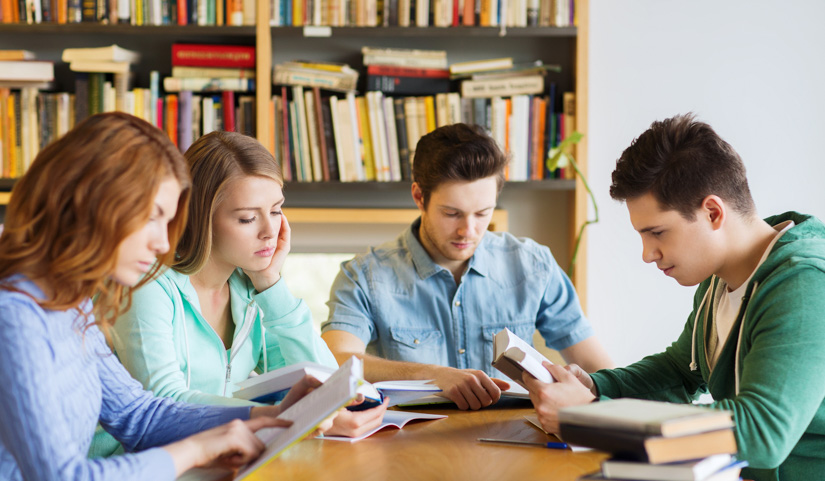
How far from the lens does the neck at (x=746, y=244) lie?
1.35 meters

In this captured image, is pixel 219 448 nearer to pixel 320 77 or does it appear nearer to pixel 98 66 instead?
pixel 320 77

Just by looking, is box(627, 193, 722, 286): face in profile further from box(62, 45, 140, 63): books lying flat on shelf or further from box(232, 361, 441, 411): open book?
box(62, 45, 140, 63): books lying flat on shelf

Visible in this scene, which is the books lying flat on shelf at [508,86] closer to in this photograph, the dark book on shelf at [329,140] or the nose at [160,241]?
the dark book on shelf at [329,140]

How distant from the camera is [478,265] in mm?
2107

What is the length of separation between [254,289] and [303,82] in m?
1.29

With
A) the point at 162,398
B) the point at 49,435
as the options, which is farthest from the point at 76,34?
the point at 49,435

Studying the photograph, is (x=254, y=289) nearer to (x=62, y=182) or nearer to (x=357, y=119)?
(x=62, y=182)

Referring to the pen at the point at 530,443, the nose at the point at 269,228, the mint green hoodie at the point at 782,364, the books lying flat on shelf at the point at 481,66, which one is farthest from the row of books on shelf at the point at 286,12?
the pen at the point at 530,443

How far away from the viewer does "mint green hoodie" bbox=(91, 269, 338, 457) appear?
1342 mm

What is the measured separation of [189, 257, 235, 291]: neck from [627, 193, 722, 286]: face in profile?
2.74ft

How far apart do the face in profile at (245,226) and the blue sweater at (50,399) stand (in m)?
0.52

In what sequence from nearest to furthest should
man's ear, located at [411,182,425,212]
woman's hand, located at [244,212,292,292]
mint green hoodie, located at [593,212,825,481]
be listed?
mint green hoodie, located at [593,212,825,481]
woman's hand, located at [244,212,292,292]
man's ear, located at [411,182,425,212]

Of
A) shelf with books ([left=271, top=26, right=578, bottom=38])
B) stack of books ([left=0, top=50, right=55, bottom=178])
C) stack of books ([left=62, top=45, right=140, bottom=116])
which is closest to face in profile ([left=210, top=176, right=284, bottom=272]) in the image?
shelf with books ([left=271, top=26, right=578, bottom=38])

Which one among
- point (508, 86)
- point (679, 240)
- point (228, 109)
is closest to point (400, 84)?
point (508, 86)
